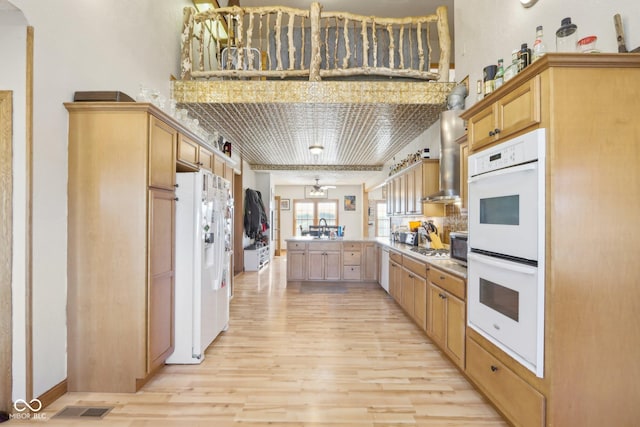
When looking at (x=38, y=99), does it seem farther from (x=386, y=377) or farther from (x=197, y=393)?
(x=386, y=377)

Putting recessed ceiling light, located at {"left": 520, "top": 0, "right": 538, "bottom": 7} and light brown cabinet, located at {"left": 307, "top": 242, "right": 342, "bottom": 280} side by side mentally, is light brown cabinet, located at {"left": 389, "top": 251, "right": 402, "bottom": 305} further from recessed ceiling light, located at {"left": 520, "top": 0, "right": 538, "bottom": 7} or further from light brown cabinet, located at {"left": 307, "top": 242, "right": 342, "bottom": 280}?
recessed ceiling light, located at {"left": 520, "top": 0, "right": 538, "bottom": 7}

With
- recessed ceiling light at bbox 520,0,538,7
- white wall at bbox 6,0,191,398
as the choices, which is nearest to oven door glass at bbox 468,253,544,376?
recessed ceiling light at bbox 520,0,538,7

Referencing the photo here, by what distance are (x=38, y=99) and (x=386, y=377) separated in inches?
119

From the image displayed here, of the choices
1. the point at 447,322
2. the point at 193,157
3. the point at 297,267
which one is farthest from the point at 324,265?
the point at 193,157

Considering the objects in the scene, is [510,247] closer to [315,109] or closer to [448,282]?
[448,282]

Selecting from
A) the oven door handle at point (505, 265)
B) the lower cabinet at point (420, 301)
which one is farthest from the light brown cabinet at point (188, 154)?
the lower cabinet at point (420, 301)

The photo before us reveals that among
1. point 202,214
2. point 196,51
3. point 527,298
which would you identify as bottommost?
point 527,298

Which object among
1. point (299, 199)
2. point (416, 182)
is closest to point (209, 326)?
point (416, 182)

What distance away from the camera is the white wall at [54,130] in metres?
1.92

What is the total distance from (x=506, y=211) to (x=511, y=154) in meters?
0.31

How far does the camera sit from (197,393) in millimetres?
2213

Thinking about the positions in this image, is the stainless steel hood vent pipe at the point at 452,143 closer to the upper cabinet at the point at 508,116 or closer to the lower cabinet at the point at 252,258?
the upper cabinet at the point at 508,116

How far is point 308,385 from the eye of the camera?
91.2 inches

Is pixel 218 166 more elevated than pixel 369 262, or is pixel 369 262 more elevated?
pixel 218 166
